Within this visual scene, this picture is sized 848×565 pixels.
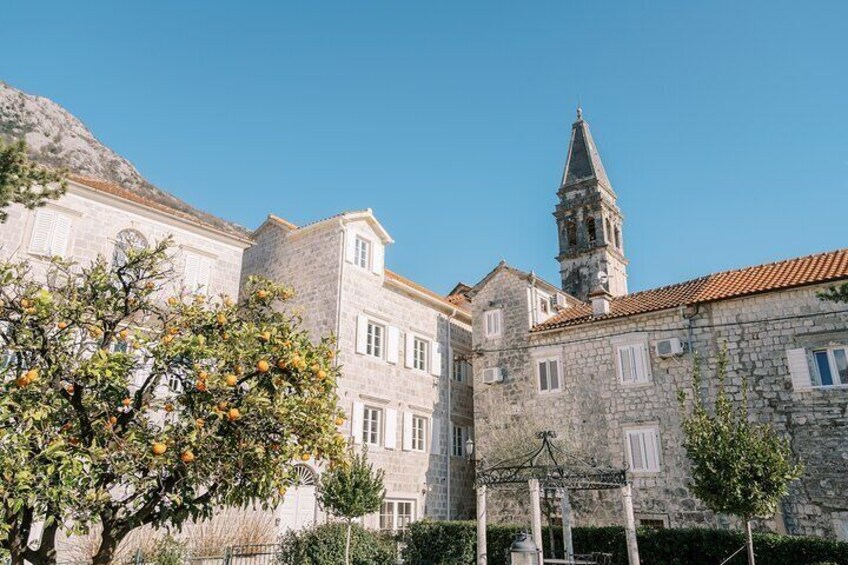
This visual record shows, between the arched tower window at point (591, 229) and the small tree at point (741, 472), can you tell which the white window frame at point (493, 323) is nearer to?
the small tree at point (741, 472)

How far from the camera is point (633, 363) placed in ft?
70.6

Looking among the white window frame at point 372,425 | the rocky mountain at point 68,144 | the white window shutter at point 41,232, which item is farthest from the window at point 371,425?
the rocky mountain at point 68,144

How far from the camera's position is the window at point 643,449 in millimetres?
20109

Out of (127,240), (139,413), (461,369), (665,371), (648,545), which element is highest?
(127,240)

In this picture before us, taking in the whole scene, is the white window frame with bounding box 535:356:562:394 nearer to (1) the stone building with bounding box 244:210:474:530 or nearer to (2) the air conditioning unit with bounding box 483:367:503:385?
(2) the air conditioning unit with bounding box 483:367:503:385

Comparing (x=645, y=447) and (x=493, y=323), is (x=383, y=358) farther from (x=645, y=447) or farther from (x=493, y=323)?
(x=645, y=447)

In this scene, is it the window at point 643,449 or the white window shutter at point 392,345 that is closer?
the window at point 643,449

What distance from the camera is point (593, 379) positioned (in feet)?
72.9

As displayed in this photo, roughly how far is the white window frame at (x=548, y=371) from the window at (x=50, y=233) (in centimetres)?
1693

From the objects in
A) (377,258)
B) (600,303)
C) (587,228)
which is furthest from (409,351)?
(587,228)

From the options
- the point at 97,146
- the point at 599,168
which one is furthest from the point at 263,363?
the point at 97,146

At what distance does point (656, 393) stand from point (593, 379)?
2338 mm

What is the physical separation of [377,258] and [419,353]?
4.57 meters

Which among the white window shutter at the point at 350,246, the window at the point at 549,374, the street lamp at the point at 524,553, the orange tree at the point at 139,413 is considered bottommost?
the street lamp at the point at 524,553
